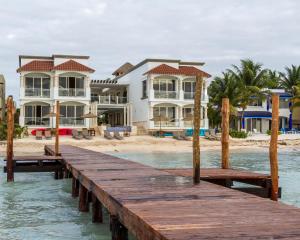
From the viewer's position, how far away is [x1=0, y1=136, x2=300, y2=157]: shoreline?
36.4m

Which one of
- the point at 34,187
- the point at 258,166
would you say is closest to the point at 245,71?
the point at 258,166

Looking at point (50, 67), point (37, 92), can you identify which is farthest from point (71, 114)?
point (50, 67)

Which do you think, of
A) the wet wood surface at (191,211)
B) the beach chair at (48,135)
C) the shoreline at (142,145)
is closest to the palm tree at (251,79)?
the shoreline at (142,145)

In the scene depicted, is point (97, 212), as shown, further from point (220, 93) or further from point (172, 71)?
point (220, 93)

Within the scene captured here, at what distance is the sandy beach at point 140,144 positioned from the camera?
36.4 meters

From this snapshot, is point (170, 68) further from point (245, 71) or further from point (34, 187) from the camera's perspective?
point (34, 187)

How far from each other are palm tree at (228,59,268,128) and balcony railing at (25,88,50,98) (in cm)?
2087

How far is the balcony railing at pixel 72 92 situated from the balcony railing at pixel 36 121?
281 centimetres

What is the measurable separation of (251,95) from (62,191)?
4253 centimetres

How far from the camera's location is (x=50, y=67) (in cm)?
4684

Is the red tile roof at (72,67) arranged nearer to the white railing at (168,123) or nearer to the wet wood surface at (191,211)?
the white railing at (168,123)

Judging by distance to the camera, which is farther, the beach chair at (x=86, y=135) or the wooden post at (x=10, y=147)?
the beach chair at (x=86, y=135)

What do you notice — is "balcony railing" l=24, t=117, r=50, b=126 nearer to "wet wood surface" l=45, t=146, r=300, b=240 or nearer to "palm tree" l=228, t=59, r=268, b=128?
"palm tree" l=228, t=59, r=268, b=128

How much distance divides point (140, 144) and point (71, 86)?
11022mm
